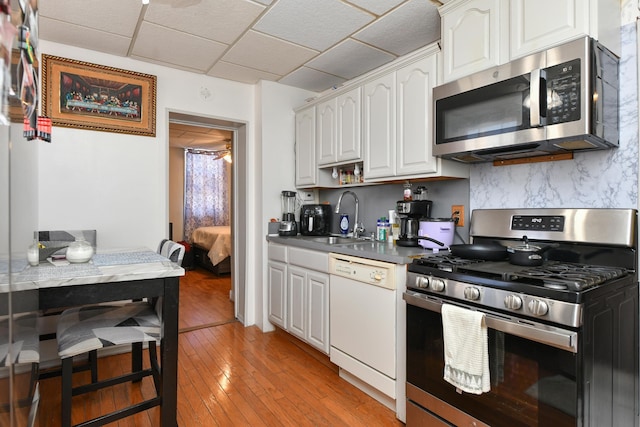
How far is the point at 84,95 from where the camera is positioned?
270cm

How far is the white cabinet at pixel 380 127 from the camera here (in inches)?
94.3

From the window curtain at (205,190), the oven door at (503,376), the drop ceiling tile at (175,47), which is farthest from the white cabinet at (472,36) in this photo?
the window curtain at (205,190)

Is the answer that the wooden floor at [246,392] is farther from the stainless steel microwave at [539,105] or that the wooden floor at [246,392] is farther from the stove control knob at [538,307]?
the stainless steel microwave at [539,105]

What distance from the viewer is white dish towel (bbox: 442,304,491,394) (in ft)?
4.54

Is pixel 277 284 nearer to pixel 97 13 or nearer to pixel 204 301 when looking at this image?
pixel 204 301

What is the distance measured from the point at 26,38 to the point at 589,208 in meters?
2.19

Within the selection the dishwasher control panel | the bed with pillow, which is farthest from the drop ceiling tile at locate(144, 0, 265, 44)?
the bed with pillow

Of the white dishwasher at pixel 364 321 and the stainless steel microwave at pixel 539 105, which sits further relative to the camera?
the white dishwasher at pixel 364 321

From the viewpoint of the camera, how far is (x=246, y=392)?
2.18 m

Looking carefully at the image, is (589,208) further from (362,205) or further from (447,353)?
(362,205)

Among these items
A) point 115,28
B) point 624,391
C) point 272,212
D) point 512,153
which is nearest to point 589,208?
point 512,153

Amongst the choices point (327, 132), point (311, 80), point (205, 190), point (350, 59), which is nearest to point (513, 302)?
point (327, 132)

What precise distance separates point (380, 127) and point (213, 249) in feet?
13.0

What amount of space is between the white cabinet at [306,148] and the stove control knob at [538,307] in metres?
2.20
